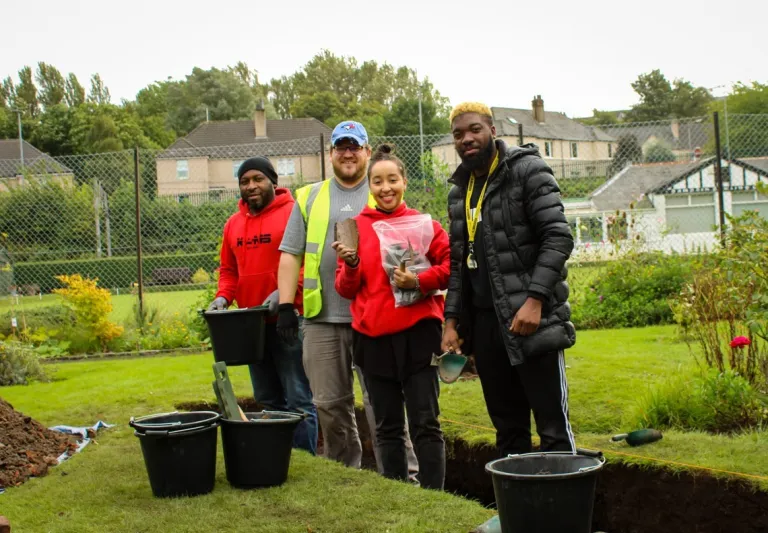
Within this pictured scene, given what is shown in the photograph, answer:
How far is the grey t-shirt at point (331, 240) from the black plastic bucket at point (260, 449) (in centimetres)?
67

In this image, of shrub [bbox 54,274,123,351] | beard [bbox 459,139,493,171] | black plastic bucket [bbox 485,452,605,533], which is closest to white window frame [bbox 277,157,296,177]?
shrub [bbox 54,274,123,351]

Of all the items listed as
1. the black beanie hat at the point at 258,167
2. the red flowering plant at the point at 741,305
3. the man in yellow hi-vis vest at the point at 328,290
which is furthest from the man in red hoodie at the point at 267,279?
the red flowering plant at the point at 741,305

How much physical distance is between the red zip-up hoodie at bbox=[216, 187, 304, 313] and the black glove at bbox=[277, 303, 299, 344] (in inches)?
12.6

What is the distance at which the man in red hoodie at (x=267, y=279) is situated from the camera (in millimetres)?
5691

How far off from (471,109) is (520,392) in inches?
54.3

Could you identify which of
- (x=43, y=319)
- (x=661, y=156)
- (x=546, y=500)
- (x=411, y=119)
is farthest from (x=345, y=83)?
(x=546, y=500)

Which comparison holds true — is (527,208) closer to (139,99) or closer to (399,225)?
(399,225)

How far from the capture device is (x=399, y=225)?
15.6ft

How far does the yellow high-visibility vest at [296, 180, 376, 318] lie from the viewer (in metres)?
5.16

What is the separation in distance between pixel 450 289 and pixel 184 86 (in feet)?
279

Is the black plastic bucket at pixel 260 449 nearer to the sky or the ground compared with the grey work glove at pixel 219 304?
nearer to the ground

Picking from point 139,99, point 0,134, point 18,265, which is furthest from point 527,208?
point 139,99

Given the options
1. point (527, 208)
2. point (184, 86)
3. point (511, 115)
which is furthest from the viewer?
point (184, 86)

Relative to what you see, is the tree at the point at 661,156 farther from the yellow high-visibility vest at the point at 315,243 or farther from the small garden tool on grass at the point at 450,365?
the small garden tool on grass at the point at 450,365
